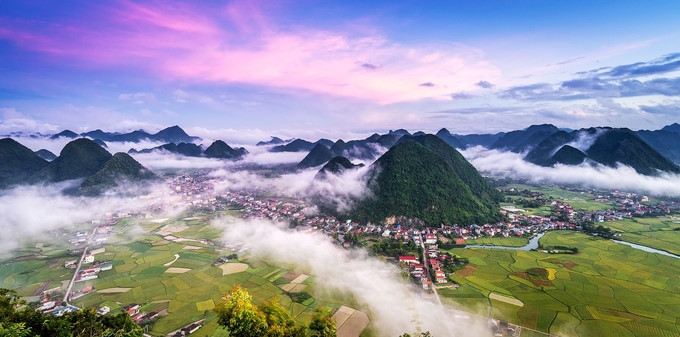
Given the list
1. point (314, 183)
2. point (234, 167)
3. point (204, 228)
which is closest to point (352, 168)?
point (314, 183)

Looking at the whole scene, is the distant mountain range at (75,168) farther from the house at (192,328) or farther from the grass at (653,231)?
the grass at (653,231)

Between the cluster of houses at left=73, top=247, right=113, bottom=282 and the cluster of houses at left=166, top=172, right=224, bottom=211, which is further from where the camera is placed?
the cluster of houses at left=166, top=172, right=224, bottom=211

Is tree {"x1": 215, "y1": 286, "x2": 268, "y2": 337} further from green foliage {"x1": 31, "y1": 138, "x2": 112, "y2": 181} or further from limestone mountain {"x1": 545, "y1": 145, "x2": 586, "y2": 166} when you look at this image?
limestone mountain {"x1": 545, "y1": 145, "x2": 586, "y2": 166}

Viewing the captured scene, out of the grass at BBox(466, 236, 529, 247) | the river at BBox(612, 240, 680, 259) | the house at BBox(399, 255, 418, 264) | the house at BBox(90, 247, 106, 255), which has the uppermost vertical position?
the house at BBox(90, 247, 106, 255)

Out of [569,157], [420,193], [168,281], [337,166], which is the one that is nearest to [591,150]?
[569,157]

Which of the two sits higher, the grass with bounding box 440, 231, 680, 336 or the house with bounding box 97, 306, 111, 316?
the house with bounding box 97, 306, 111, 316

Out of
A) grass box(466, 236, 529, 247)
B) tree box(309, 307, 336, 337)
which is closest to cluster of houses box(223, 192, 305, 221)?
grass box(466, 236, 529, 247)

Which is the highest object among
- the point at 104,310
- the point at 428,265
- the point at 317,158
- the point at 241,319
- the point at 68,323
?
the point at 317,158

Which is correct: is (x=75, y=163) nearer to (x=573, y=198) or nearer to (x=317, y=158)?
(x=317, y=158)
